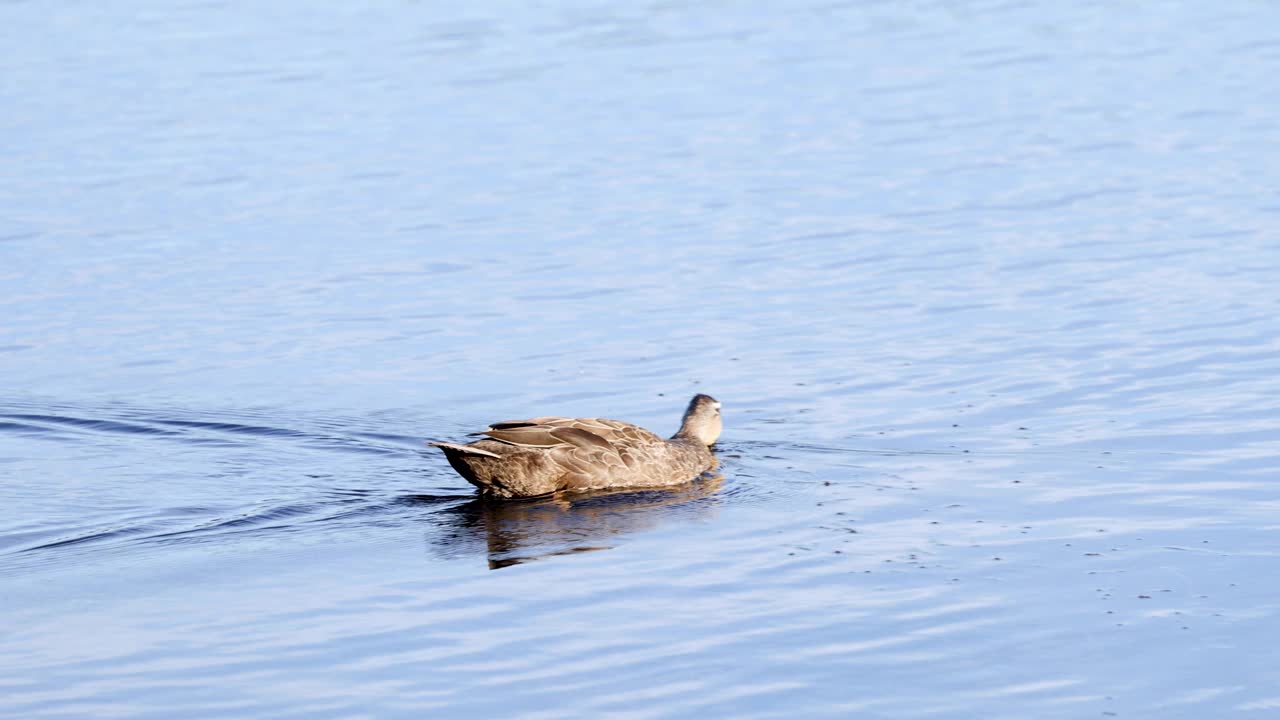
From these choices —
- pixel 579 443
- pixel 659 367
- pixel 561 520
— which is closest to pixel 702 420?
pixel 579 443

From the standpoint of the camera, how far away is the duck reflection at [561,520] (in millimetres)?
11492

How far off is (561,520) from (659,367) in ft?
12.2

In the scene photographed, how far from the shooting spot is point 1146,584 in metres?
10.3

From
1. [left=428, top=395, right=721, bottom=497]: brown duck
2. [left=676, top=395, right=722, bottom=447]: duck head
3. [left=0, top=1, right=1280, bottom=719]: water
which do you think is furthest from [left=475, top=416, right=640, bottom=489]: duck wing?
[left=676, top=395, right=722, bottom=447]: duck head

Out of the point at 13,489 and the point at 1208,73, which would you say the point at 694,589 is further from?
the point at 1208,73

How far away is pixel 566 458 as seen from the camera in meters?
12.9

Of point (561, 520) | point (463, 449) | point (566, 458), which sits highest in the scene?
point (463, 449)

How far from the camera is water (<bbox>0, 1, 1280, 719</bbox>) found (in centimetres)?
948

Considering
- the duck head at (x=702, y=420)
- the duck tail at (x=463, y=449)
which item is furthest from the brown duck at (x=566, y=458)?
the duck head at (x=702, y=420)

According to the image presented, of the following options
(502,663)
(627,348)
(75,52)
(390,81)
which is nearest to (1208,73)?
(390,81)

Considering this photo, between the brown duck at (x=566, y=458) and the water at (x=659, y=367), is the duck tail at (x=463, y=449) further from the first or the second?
the water at (x=659, y=367)

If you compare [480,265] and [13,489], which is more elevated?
[480,265]

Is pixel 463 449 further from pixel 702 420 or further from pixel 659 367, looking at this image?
pixel 659 367

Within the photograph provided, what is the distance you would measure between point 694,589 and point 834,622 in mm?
927
